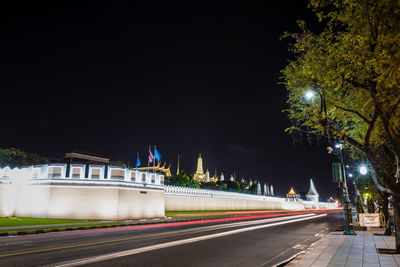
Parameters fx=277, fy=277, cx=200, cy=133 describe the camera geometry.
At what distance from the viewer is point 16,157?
52.7 m

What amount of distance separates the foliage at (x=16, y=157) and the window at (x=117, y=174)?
31967mm

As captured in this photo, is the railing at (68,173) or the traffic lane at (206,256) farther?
the railing at (68,173)

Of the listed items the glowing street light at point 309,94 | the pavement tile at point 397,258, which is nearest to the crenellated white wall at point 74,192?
the glowing street light at point 309,94

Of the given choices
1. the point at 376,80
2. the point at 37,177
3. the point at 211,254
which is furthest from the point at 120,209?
the point at 376,80

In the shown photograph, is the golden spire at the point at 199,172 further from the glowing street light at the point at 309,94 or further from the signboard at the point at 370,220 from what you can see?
the glowing street light at the point at 309,94

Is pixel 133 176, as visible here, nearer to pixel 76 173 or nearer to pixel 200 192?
pixel 76 173

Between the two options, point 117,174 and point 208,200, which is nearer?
point 117,174

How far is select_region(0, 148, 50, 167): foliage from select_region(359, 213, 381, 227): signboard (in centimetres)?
5311

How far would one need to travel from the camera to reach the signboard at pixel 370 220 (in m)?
17.9

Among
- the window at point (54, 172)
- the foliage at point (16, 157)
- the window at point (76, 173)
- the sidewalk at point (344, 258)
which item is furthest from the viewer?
the foliage at point (16, 157)

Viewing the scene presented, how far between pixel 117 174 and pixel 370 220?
21707 mm

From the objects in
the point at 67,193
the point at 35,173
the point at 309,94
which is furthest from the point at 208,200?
the point at 309,94

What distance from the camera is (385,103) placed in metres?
9.50

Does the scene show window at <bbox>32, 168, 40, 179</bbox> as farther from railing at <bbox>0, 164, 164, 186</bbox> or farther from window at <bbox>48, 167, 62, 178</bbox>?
window at <bbox>48, 167, 62, 178</bbox>
